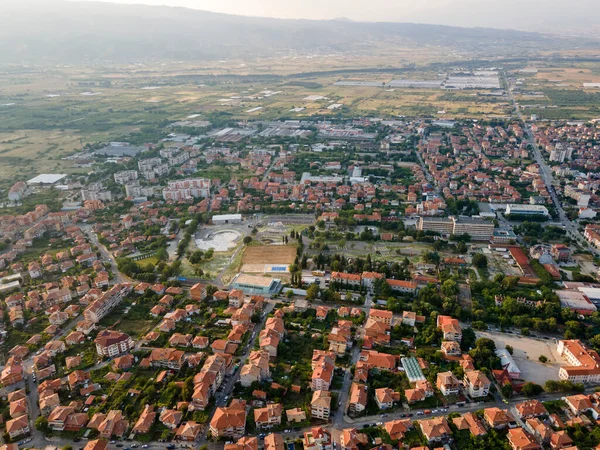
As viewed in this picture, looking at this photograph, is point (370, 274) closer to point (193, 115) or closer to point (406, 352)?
point (406, 352)

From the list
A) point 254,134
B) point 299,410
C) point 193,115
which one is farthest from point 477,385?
point 193,115

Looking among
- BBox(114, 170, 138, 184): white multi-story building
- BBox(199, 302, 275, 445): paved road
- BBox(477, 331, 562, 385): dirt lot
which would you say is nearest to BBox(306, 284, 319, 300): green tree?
BBox(199, 302, 275, 445): paved road

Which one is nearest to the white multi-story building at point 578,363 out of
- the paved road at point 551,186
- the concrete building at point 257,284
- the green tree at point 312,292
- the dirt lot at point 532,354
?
the dirt lot at point 532,354

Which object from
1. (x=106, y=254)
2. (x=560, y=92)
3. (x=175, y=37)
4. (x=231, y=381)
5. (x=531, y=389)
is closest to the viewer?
(x=531, y=389)

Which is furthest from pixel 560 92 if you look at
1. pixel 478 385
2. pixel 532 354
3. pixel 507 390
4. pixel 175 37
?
pixel 175 37

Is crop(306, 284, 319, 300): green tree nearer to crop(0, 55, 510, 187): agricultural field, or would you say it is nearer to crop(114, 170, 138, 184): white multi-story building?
crop(114, 170, 138, 184): white multi-story building

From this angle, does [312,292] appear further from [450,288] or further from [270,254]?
[450,288]
